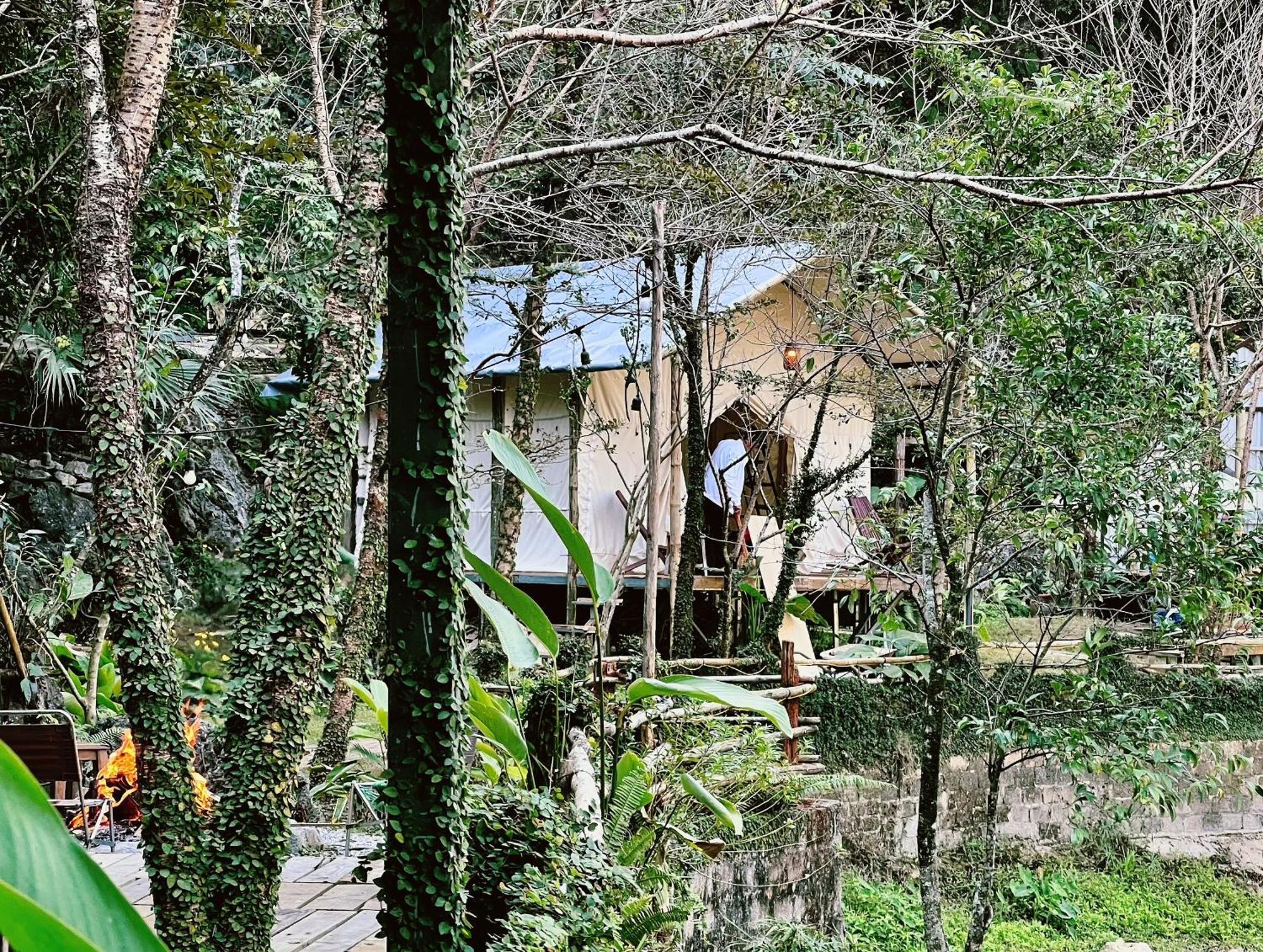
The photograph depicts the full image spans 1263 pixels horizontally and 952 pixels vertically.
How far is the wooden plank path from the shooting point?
183 inches

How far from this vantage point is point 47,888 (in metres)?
0.79

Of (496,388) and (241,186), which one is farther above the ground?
(241,186)

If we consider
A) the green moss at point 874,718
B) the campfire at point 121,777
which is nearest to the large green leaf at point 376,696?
the campfire at point 121,777

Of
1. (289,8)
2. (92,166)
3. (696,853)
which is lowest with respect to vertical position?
(696,853)

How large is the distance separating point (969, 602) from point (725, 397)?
220 inches

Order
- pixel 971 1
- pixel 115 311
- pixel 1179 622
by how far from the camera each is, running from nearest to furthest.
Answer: pixel 115 311
pixel 1179 622
pixel 971 1

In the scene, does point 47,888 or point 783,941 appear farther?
point 783,941

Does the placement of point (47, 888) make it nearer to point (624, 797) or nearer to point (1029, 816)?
point (624, 797)

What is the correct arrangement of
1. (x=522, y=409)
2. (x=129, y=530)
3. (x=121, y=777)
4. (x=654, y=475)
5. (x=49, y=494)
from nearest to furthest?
(x=129, y=530)
(x=121, y=777)
(x=654, y=475)
(x=522, y=409)
(x=49, y=494)

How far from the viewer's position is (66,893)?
806mm

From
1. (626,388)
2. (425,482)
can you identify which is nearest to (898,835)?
(626,388)

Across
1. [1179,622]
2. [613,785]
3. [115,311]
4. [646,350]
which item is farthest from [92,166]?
[646,350]

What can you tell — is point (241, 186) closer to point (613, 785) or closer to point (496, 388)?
point (496, 388)

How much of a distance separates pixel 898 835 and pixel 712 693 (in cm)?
727
